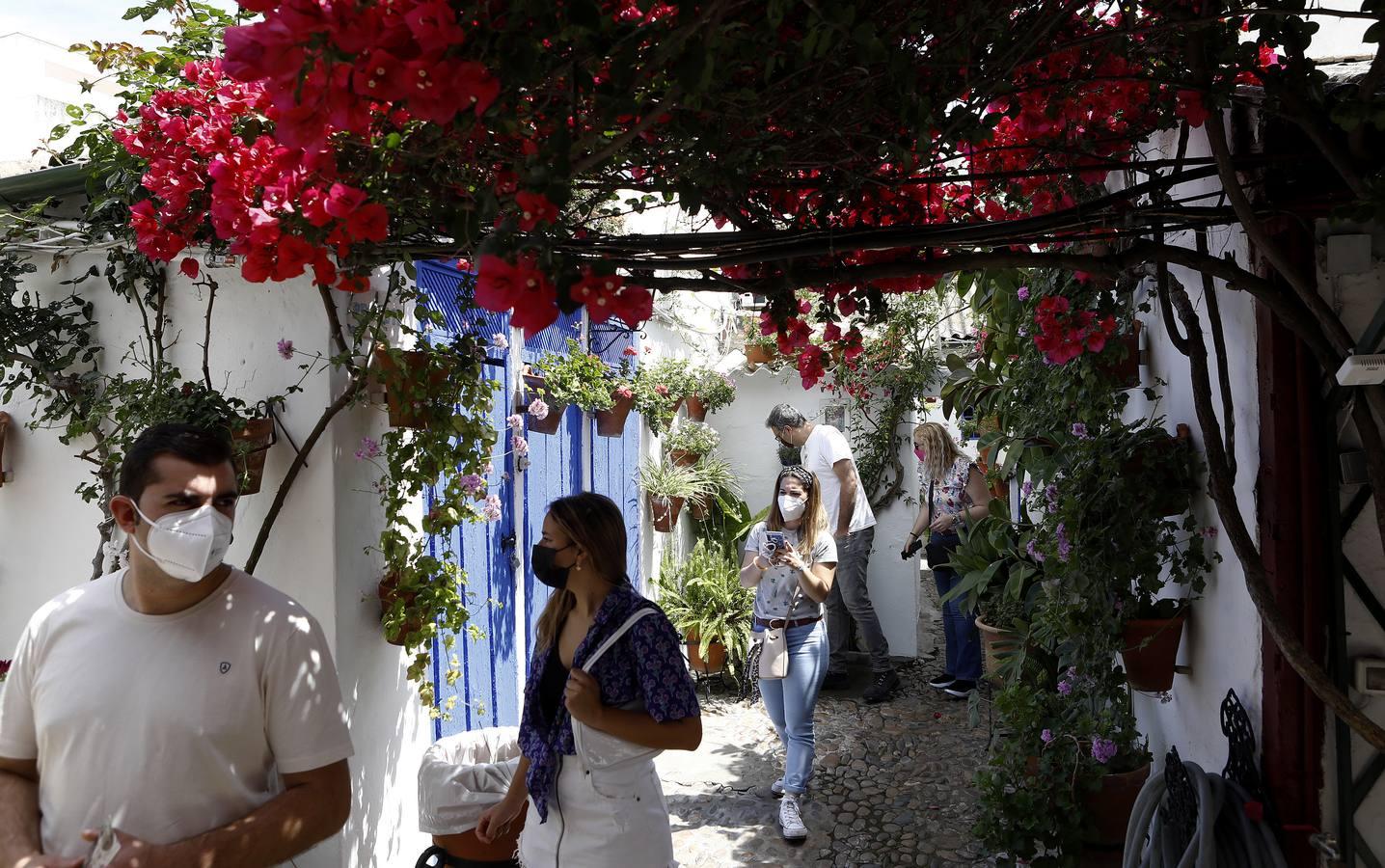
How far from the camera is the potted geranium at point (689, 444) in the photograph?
8.15 m

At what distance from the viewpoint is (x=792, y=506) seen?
503cm

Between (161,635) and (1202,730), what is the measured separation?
135 inches

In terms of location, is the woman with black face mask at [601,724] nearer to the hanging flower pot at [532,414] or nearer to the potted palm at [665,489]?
the hanging flower pot at [532,414]

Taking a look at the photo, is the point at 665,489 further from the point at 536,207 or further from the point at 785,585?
the point at 536,207

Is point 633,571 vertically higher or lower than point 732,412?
lower

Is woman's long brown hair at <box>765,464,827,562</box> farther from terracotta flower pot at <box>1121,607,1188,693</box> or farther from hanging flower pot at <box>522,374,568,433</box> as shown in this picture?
terracotta flower pot at <box>1121,607,1188,693</box>

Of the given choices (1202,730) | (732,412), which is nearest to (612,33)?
(1202,730)

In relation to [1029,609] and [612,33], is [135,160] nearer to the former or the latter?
[612,33]

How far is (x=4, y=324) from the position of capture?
3.65 meters

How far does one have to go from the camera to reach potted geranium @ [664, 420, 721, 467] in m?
8.15

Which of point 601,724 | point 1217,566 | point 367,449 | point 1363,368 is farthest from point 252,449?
point 1217,566

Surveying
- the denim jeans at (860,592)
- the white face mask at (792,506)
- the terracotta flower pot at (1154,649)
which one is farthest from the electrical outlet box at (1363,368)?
the denim jeans at (860,592)

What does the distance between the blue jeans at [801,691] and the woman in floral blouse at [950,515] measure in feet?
6.62

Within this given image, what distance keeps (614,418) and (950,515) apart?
250cm
